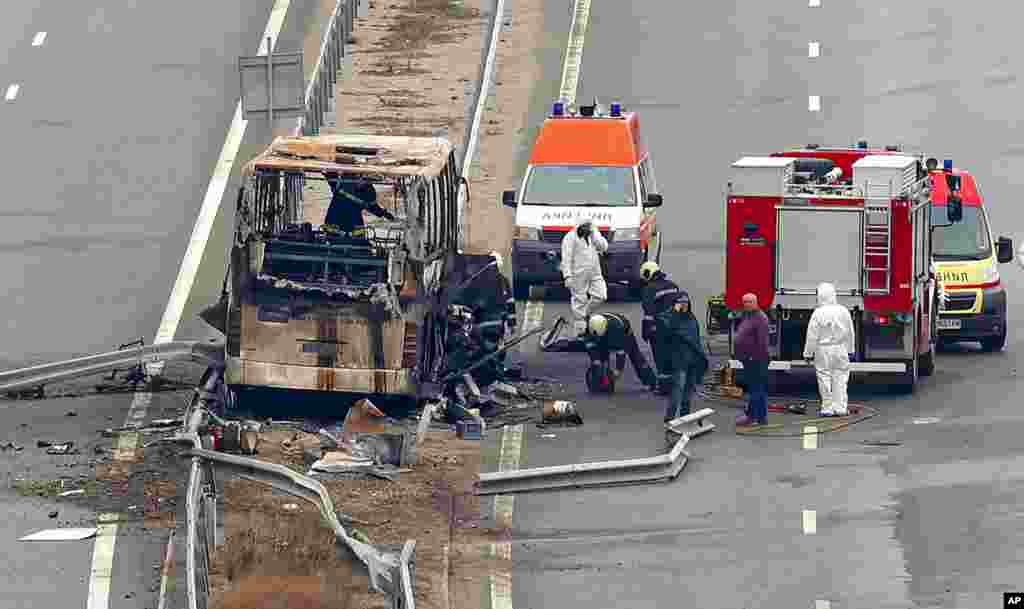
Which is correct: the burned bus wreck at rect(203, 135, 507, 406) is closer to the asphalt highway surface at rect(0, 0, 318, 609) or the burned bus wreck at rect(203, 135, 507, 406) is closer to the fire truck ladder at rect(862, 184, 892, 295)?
the asphalt highway surface at rect(0, 0, 318, 609)

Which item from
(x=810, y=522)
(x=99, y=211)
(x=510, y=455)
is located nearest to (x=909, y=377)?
(x=510, y=455)

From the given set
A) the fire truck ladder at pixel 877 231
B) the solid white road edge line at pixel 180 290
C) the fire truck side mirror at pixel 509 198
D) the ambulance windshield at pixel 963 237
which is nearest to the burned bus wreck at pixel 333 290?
the solid white road edge line at pixel 180 290

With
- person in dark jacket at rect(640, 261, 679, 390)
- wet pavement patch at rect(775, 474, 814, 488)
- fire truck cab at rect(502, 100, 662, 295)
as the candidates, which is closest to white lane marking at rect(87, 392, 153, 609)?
person in dark jacket at rect(640, 261, 679, 390)

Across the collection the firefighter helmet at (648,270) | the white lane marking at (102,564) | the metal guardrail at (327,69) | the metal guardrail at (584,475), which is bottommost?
the white lane marking at (102,564)

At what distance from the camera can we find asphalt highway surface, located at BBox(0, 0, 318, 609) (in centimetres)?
2092

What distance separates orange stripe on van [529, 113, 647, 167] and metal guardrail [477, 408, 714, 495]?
1004 cm

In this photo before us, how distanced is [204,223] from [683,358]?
11349 millimetres

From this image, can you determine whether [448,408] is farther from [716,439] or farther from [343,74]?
[343,74]

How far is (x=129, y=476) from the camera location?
22.5 meters

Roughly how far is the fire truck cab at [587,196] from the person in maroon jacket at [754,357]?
20.5 feet

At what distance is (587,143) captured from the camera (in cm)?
3300

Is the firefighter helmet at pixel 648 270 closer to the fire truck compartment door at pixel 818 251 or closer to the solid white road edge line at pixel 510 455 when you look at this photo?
the fire truck compartment door at pixel 818 251

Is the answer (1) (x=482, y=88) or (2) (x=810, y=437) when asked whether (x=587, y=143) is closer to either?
(1) (x=482, y=88)

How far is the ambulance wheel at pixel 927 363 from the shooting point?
28.0 metres
